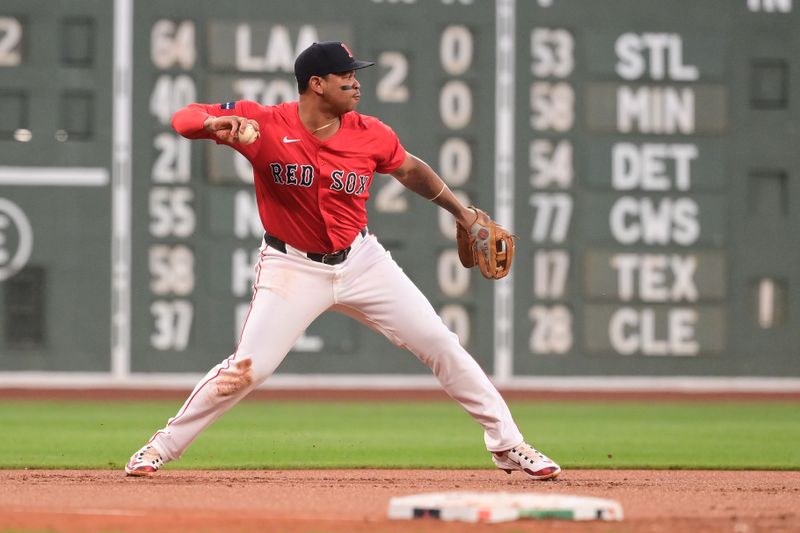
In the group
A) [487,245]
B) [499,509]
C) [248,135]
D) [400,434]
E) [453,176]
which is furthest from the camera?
[453,176]

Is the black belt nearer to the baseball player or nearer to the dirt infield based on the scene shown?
the baseball player

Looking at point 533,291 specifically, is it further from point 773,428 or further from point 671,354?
point 773,428

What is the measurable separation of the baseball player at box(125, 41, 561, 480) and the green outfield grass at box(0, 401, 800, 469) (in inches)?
48.9

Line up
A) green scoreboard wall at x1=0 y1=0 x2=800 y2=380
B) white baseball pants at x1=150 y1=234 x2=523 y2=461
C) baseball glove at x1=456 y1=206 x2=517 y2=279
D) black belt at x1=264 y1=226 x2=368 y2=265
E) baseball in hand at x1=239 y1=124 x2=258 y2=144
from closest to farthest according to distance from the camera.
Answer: baseball in hand at x1=239 y1=124 x2=258 y2=144, white baseball pants at x1=150 y1=234 x2=523 y2=461, black belt at x1=264 y1=226 x2=368 y2=265, baseball glove at x1=456 y1=206 x2=517 y2=279, green scoreboard wall at x1=0 y1=0 x2=800 y2=380

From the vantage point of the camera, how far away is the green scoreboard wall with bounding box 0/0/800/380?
37.7 ft

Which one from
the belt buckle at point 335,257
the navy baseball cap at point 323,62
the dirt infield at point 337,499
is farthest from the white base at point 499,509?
the navy baseball cap at point 323,62

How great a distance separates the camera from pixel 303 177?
552 centimetres

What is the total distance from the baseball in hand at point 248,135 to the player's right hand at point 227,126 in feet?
0.11

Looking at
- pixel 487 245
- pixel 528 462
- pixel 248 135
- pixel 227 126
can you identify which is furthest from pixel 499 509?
pixel 487 245

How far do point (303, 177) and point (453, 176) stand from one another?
6265mm

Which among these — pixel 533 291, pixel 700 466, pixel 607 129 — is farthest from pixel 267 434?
pixel 607 129

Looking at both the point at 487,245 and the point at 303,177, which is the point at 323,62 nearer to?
the point at 303,177

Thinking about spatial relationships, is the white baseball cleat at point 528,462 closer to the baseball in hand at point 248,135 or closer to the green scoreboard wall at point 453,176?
the baseball in hand at point 248,135

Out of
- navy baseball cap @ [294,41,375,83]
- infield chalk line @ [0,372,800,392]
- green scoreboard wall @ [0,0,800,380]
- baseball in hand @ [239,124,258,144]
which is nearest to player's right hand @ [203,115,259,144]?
baseball in hand @ [239,124,258,144]
